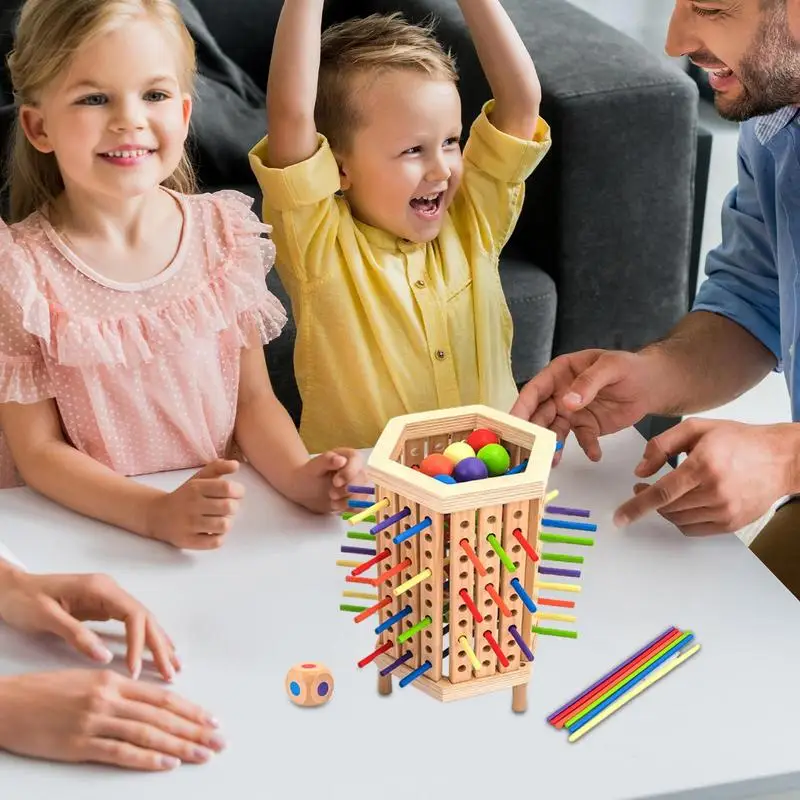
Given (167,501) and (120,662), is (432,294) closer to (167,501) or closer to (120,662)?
(167,501)

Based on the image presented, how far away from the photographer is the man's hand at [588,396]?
4.05ft

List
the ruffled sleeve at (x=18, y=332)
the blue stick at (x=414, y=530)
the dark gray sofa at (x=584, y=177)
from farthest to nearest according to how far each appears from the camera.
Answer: the dark gray sofa at (x=584, y=177), the ruffled sleeve at (x=18, y=332), the blue stick at (x=414, y=530)

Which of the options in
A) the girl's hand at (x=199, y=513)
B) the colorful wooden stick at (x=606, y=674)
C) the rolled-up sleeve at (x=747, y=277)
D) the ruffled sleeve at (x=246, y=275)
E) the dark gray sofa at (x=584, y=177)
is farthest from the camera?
the dark gray sofa at (x=584, y=177)

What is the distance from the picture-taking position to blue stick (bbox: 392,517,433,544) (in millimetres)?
764

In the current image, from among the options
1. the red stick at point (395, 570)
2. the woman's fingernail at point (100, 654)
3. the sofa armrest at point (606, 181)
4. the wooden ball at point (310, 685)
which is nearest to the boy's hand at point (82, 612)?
the woman's fingernail at point (100, 654)

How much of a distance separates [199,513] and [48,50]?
1.56ft

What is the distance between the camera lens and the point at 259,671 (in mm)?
917

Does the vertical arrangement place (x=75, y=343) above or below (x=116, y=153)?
below

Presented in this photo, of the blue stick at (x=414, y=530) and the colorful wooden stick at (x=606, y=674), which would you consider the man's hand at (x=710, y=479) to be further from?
the blue stick at (x=414, y=530)

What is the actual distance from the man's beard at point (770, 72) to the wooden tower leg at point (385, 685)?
830mm

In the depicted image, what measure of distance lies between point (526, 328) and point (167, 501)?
3.52 ft

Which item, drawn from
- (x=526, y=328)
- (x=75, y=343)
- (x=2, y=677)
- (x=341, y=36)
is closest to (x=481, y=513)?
(x=2, y=677)

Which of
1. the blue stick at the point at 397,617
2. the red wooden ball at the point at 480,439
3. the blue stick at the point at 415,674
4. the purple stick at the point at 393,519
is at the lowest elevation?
the blue stick at the point at 415,674

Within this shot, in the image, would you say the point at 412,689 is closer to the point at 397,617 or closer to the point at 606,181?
the point at 397,617
